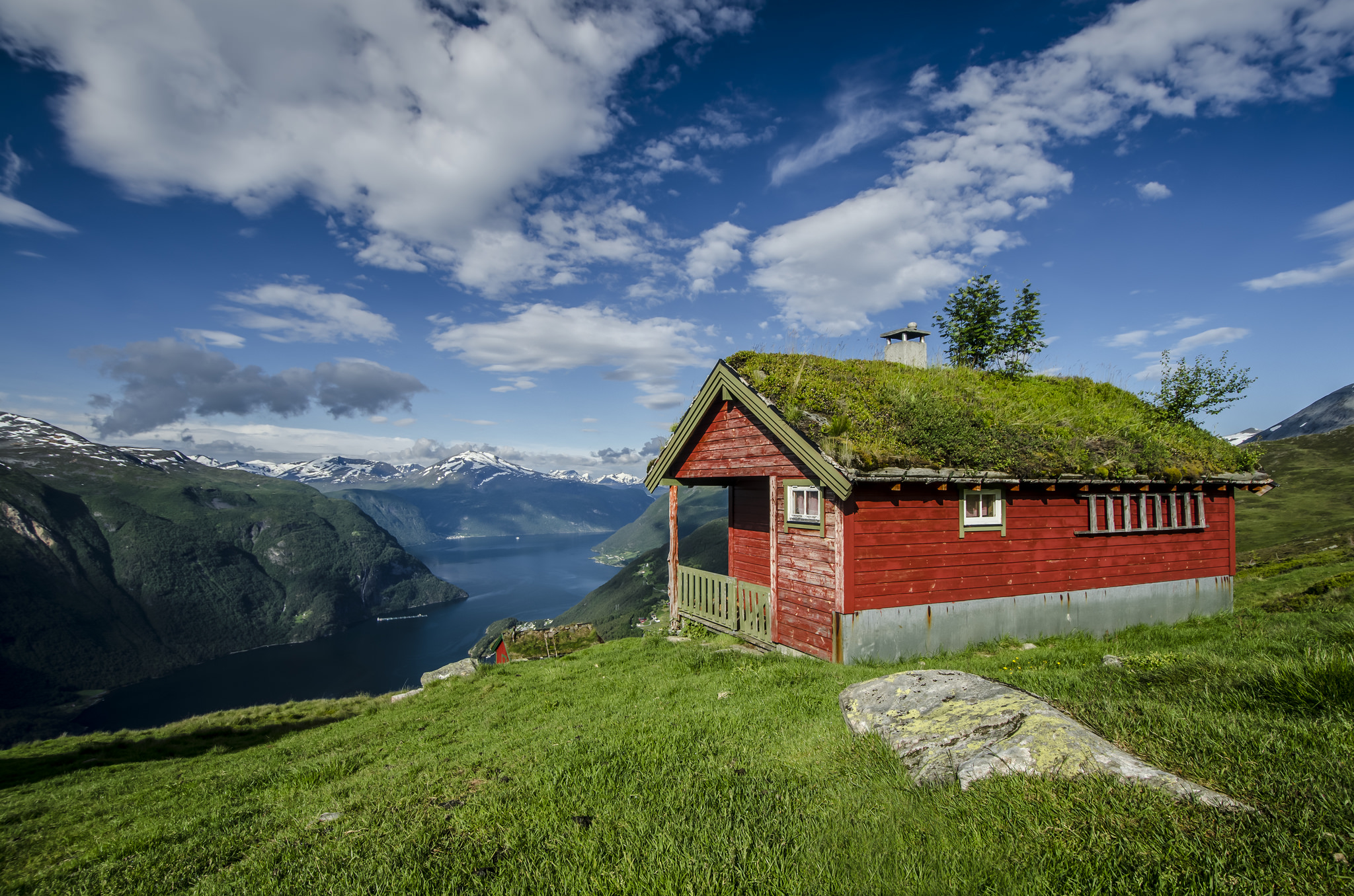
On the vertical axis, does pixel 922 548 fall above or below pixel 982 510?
below

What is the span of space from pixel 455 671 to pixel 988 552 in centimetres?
1665

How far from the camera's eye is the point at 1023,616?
14000mm

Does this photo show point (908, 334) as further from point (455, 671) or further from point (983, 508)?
point (455, 671)

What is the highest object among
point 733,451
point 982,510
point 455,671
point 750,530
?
point 733,451

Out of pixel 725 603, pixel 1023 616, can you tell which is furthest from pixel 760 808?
pixel 1023 616

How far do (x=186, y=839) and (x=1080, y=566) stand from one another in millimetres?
18069

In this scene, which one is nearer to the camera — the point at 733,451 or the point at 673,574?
the point at 733,451

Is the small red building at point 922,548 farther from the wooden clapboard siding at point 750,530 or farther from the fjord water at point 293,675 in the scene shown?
the fjord water at point 293,675

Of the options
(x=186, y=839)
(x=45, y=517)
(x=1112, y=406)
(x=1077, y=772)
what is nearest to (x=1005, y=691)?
(x=1077, y=772)

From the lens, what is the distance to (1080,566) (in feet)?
48.7

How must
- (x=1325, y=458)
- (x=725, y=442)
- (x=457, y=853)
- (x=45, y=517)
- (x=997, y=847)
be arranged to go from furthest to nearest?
1. (x=45, y=517)
2. (x=1325, y=458)
3. (x=725, y=442)
4. (x=457, y=853)
5. (x=997, y=847)

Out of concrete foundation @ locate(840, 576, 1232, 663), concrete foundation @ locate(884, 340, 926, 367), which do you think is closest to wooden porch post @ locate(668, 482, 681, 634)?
concrete foundation @ locate(840, 576, 1232, 663)

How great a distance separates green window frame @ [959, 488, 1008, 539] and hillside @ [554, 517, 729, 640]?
97.5 metres

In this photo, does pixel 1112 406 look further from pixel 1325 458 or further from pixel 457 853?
pixel 1325 458
